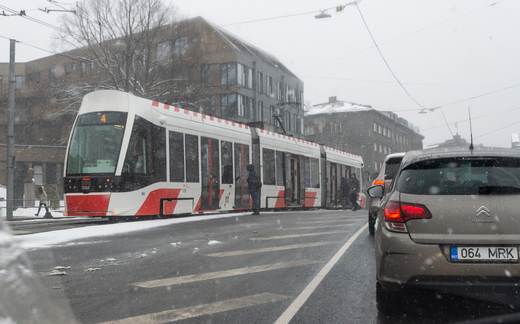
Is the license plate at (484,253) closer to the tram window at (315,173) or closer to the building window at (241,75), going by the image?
the tram window at (315,173)

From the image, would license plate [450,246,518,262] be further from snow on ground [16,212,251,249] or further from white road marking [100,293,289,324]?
snow on ground [16,212,251,249]

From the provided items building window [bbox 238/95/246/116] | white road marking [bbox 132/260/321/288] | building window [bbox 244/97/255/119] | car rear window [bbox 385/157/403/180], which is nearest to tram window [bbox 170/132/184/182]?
car rear window [bbox 385/157/403/180]

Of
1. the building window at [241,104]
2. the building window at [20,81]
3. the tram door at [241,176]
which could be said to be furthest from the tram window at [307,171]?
the building window at [20,81]

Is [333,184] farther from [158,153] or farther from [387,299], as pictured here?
[387,299]

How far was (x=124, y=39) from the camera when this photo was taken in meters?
33.2

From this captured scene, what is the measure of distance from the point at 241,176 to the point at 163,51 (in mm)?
19138

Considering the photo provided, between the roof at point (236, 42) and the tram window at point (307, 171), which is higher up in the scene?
the roof at point (236, 42)

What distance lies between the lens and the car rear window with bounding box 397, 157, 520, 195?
467 centimetres

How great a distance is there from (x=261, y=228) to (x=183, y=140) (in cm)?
452

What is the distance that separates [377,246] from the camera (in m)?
5.12

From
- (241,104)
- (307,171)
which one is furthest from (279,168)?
(241,104)

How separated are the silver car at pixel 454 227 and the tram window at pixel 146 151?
9.86 m

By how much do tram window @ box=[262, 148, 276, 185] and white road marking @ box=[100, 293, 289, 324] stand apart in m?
14.7

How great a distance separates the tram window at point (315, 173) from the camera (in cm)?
2467
